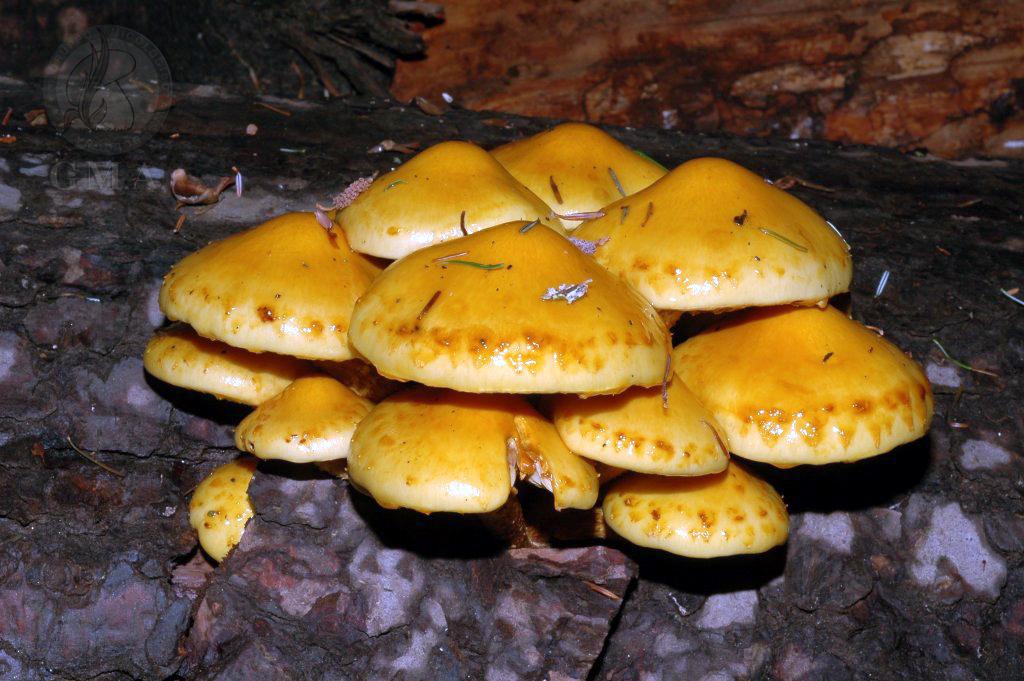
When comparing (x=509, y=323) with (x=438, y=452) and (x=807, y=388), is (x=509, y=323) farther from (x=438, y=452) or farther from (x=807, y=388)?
(x=807, y=388)

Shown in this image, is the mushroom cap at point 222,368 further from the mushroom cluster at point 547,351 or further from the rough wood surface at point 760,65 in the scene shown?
the rough wood surface at point 760,65

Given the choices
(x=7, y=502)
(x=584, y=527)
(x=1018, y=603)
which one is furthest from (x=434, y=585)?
(x=1018, y=603)

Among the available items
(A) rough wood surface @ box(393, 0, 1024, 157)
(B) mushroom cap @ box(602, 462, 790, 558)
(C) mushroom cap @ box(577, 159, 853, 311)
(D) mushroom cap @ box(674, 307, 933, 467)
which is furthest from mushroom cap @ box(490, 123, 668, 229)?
(A) rough wood surface @ box(393, 0, 1024, 157)

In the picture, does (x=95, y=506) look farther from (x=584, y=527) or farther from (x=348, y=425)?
(x=584, y=527)

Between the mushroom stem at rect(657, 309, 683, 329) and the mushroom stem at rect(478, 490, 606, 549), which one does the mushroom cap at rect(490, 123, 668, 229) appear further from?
the mushroom stem at rect(478, 490, 606, 549)

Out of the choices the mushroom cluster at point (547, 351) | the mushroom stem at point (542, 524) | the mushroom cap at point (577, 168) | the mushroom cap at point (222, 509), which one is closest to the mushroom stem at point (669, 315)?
the mushroom cluster at point (547, 351)

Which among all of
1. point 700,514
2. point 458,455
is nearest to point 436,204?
point 458,455
